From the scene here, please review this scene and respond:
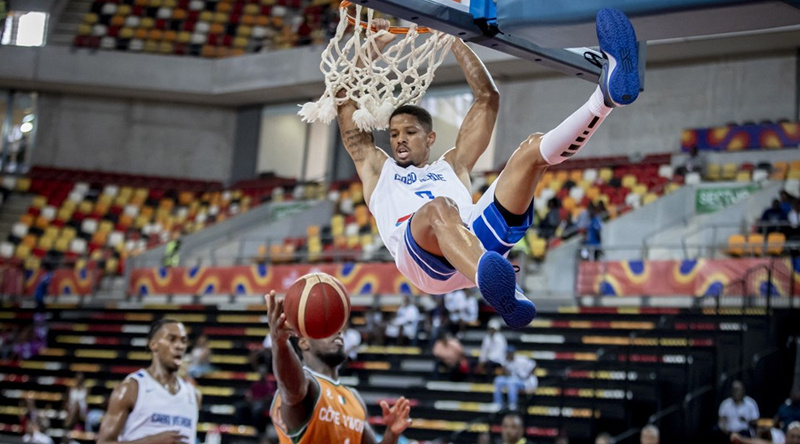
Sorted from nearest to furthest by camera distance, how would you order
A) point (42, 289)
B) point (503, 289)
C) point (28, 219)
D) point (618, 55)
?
1. point (618, 55)
2. point (503, 289)
3. point (42, 289)
4. point (28, 219)

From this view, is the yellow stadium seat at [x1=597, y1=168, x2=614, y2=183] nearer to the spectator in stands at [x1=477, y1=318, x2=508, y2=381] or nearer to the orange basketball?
the spectator in stands at [x1=477, y1=318, x2=508, y2=381]

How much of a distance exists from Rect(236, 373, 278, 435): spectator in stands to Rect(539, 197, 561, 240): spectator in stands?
5.31m

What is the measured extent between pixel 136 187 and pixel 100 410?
10.8m

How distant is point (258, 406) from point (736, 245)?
748 centimetres

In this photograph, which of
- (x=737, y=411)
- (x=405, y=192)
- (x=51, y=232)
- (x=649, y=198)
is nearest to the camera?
(x=405, y=192)

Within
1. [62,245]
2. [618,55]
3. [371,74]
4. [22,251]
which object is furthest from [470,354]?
[22,251]

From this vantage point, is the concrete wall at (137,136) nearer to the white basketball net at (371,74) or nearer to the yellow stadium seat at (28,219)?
the yellow stadium seat at (28,219)

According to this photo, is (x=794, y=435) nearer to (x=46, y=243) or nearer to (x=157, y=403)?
(x=157, y=403)

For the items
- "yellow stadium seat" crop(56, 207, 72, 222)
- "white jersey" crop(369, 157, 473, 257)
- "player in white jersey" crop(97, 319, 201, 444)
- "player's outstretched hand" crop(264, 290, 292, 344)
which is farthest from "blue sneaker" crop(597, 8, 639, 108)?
"yellow stadium seat" crop(56, 207, 72, 222)

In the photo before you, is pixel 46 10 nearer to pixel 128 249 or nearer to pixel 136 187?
pixel 136 187

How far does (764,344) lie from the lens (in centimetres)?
Result: 1419

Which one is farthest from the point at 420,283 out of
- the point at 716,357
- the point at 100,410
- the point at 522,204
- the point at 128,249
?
the point at 128,249

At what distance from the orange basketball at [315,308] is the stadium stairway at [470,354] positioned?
760 cm

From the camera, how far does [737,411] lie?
12227mm
